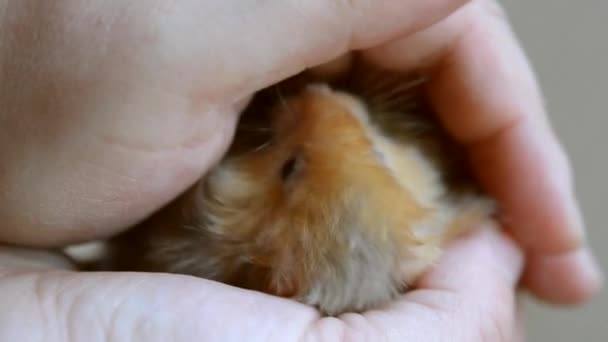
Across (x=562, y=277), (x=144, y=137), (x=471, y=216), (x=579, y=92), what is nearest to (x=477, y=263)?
(x=471, y=216)

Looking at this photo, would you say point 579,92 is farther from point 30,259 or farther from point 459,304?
point 30,259

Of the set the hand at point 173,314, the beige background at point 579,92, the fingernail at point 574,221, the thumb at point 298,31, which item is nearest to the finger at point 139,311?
the hand at point 173,314

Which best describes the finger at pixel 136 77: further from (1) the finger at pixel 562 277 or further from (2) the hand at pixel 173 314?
(1) the finger at pixel 562 277

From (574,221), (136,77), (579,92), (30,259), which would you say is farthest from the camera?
(579,92)

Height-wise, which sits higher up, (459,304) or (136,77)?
(136,77)

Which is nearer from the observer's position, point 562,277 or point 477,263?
point 477,263

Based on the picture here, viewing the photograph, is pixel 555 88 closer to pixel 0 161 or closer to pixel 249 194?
pixel 249 194

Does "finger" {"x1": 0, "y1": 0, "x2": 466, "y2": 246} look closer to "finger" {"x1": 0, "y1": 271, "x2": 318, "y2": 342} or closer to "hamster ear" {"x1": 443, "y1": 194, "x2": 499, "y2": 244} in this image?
"finger" {"x1": 0, "y1": 271, "x2": 318, "y2": 342}

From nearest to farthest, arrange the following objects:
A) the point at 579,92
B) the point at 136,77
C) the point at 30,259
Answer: the point at 136,77, the point at 30,259, the point at 579,92
